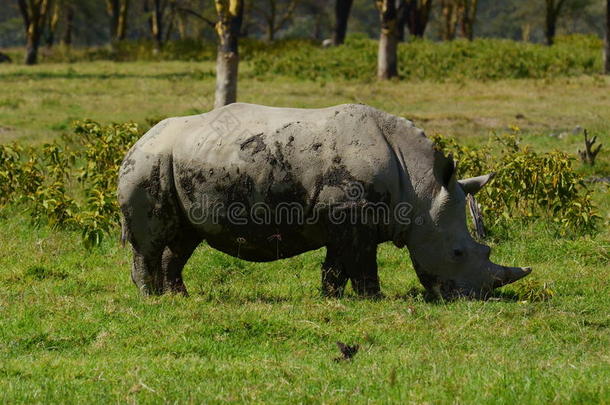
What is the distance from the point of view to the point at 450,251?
8297 millimetres

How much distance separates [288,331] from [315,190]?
1.29 meters

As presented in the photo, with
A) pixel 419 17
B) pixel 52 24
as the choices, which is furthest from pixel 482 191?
pixel 52 24

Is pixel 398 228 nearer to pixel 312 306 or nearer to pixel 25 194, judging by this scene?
pixel 312 306

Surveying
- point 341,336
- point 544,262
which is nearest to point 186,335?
point 341,336

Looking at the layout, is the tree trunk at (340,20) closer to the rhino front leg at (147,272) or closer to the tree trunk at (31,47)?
the tree trunk at (31,47)

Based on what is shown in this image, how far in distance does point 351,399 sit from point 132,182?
3.35 meters

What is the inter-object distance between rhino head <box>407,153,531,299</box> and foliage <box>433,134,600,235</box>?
2730 mm

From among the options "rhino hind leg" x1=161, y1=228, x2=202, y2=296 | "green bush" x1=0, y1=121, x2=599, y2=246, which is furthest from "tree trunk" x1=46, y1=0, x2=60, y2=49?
"rhino hind leg" x1=161, y1=228, x2=202, y2=296

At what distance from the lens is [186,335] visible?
724cm

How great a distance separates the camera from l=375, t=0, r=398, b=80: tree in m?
27.0

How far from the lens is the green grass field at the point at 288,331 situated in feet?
19.5

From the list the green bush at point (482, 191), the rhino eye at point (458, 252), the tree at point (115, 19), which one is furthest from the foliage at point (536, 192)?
the tree at point (115, 19)

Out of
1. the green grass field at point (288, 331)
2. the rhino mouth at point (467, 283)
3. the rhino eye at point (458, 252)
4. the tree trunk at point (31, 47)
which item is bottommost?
the green grass field at point (288, 331)

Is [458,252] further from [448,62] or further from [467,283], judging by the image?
[448,62]
